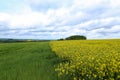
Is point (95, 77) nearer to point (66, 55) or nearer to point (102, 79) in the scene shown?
point (102, 79)

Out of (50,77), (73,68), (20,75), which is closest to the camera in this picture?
(73,68)

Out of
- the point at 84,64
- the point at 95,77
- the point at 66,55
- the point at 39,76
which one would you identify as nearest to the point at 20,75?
the point at 39,76

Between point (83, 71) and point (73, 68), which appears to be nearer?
point (83, 71)

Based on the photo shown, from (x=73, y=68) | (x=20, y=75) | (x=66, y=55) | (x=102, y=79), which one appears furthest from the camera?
(x=66, y=55)

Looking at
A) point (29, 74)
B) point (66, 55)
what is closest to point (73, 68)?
point (29, 74)

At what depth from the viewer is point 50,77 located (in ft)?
33.1

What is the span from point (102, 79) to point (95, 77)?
0.22 metres

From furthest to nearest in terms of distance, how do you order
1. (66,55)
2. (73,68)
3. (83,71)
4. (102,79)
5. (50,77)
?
(66,55) < (50,77) < (73,68) < (83,71) < (102,79)

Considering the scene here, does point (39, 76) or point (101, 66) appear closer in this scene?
point (101, 66)

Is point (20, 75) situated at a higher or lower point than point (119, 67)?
lower

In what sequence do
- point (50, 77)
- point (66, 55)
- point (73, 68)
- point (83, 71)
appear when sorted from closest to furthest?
1. point (83, 71)
2. point (73, 68)
3. point (50, 77)
4. point (66, 55)

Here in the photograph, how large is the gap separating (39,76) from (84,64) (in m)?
2.95

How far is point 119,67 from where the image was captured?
7.19m

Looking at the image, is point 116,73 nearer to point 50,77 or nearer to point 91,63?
point 91,63
